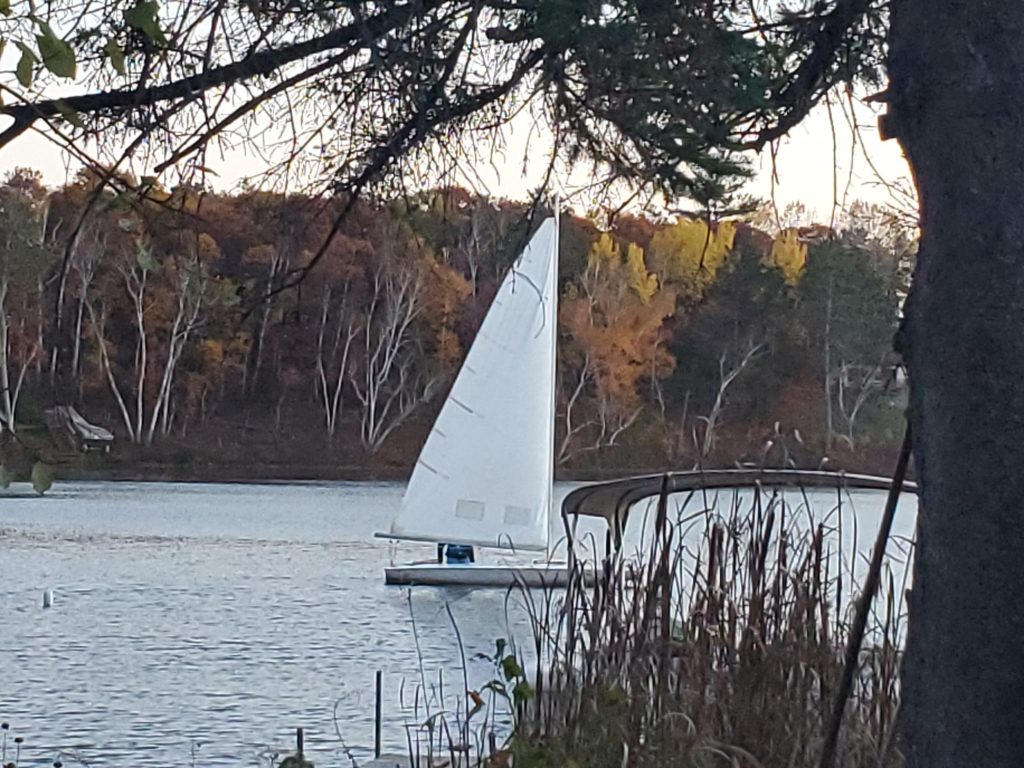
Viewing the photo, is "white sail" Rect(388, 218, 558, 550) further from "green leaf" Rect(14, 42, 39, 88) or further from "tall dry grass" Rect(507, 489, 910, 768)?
"green leaf" Rect(14, 42, 39, 88)

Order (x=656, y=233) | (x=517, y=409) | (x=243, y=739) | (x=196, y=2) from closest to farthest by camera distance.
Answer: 1. (x=196, y=2)
2. (x=656, y=233)
3. (x=243, y=739)
4. (x=517, y=409)

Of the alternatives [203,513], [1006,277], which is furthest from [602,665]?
[203,513]

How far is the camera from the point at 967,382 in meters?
1.65

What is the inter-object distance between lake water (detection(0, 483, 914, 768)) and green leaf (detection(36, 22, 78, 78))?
9.44 ft

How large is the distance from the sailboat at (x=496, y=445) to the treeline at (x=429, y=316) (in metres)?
0.84

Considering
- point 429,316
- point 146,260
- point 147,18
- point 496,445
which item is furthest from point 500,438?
point 147,18

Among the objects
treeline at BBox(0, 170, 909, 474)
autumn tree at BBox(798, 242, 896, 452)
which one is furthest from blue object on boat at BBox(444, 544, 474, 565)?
autumn tree at BBox(798, 242, 896, 452)

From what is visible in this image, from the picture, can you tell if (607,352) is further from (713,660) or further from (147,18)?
(147,18)

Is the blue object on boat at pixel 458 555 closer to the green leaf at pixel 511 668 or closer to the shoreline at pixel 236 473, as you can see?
the shoreline at pixel 236 473

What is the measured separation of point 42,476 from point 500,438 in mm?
16807

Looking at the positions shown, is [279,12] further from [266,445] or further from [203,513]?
[266,445]

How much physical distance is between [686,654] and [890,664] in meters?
0.35

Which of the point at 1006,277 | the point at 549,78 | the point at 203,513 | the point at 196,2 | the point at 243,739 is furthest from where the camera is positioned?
the point at 203,513

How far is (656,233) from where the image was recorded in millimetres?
4680
